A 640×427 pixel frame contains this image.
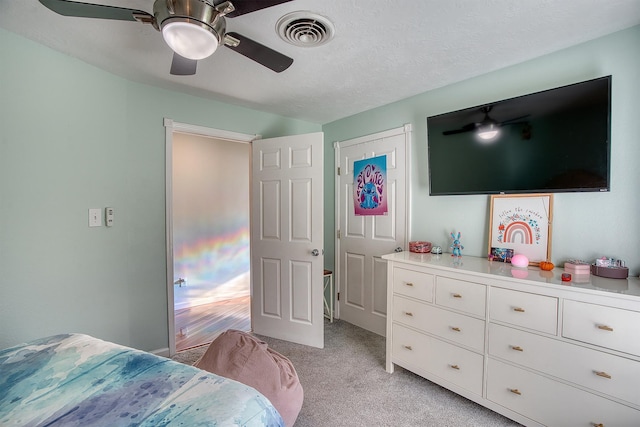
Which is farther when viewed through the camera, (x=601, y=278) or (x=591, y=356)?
(x=601, y=278)

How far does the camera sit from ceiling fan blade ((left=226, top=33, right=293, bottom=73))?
1358 millimetres

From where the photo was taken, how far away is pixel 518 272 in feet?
5.61

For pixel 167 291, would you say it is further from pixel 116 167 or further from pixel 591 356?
pixel 591 356

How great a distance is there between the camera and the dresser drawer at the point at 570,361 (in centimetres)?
127

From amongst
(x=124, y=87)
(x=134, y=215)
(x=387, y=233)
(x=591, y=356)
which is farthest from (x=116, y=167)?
(x=591, y=356)

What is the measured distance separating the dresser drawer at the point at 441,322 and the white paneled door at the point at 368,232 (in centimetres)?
74

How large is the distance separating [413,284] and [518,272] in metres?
0.65

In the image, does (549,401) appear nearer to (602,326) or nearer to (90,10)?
(602,326)

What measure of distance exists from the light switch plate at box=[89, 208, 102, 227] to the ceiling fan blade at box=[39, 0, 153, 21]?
1.37m

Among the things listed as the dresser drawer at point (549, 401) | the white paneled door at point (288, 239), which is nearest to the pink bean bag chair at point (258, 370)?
the white paneled door at point (288, 239)

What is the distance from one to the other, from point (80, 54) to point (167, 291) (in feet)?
6.26

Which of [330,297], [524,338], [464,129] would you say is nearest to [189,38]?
[464,129]

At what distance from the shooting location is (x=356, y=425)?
5.54ft

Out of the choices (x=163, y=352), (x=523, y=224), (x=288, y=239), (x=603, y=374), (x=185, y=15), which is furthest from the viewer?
(x=288, y=239)
